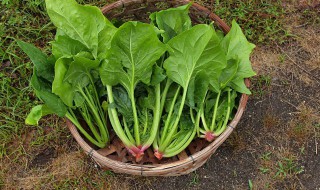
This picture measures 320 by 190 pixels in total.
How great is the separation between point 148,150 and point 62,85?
0.55 metres

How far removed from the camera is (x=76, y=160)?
7.28 feet

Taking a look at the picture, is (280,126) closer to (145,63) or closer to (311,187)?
(311,187)

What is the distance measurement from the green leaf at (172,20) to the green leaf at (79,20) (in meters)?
0.26

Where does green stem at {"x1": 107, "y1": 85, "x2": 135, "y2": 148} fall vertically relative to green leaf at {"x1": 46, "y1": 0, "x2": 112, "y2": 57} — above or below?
below

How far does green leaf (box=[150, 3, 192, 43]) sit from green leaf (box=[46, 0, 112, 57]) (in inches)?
10.4

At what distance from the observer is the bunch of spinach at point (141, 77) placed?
5.65 feet

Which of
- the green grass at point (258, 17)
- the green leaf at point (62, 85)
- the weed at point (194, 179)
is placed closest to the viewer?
the green leaf at point (62, 85)

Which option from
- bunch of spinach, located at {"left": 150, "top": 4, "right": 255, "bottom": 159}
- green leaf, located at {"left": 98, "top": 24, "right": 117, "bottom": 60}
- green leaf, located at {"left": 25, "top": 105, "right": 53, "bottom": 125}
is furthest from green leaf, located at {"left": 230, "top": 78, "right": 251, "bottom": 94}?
green leaf, located at {"left": 25, "top": 105, "right": 53, "bottom": 125}

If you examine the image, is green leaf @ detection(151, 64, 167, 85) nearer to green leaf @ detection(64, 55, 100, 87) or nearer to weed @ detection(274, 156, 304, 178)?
green leaf @ detection(64, 55, 100, 87)

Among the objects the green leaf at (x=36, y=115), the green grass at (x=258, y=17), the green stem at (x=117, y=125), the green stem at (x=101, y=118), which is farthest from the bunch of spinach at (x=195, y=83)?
the green grass at (x=258, y=17)

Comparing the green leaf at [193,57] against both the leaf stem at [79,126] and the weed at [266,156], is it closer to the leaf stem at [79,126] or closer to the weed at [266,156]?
the leaf stem at [79,126]

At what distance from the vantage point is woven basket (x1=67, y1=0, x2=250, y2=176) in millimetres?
1779

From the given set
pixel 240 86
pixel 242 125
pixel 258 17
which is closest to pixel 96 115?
pixel 240 86

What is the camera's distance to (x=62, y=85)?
1.70 metres
